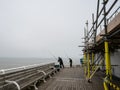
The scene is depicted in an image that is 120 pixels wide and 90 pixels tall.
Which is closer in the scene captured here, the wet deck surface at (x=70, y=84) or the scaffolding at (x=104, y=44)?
the scaffolding at (x=104, y=44)

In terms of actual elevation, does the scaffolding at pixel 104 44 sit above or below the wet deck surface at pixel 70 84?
above

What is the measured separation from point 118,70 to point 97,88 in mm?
4377

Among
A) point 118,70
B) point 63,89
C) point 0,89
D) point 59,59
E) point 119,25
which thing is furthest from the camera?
point 59,59

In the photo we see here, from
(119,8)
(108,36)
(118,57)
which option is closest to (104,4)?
(119,8)

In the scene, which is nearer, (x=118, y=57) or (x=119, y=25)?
(x=119, y=25)

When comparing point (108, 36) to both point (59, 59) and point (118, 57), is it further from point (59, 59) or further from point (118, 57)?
point (59, 59)

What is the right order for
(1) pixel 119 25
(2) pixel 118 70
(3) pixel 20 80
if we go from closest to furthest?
(1) pixel 119 25
(3) pixel 20 80
(2) pixel 118 70

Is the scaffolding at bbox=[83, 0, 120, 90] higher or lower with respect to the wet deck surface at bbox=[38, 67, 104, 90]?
higher

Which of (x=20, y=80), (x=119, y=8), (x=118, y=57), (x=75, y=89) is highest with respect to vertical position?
(x=119, y=8)

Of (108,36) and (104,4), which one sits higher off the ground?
A: (104,4)

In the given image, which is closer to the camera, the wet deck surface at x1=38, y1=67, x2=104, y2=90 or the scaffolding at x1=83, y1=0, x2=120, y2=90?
the scaffolding at x1=83, y1=0, x2=120, y2=90

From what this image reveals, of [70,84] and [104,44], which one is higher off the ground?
[104,44]

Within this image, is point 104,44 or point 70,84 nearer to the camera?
point 104,44

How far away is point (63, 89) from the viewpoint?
23.1ft
